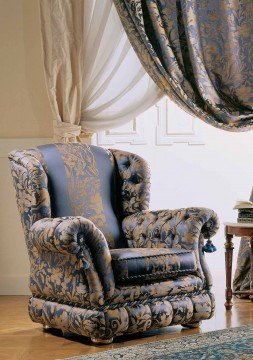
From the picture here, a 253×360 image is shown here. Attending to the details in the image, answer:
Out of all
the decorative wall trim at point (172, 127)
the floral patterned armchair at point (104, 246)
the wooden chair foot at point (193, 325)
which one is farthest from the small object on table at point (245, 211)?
A: the decorative wall trim at point (172, 127)

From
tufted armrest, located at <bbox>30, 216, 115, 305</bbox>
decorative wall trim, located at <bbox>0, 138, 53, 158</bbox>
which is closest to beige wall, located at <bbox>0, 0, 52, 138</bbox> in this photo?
decorative wall trim, located at <bbox>0, 138, 53, 158</bbox>

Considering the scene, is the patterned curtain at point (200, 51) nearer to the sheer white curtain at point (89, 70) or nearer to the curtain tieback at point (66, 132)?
the sheer white curtain at point (89, 70)

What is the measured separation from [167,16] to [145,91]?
514mm

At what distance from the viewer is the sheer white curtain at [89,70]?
4961 millimetres

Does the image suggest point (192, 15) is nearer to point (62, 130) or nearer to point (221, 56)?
point (221, 56)

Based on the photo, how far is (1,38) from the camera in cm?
511

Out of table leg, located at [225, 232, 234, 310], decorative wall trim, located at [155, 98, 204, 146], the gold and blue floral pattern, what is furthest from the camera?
decorative wall trim, located at [155, 98, 204, 146]

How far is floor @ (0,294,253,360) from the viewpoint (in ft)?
11.6

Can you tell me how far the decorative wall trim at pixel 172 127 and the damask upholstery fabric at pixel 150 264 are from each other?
2.59 meters

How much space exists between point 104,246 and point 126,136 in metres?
2.82

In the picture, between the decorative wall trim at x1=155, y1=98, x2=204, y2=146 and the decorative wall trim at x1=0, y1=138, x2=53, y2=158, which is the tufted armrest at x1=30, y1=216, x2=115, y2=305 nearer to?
the decorative wall trim at x1=0, y1=138, x2=53, y2=158

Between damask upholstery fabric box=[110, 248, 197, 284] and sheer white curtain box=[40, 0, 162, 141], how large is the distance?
1.37 m

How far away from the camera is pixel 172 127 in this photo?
6.46 m

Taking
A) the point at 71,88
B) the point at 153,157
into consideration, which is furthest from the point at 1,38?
the point at 153,157
